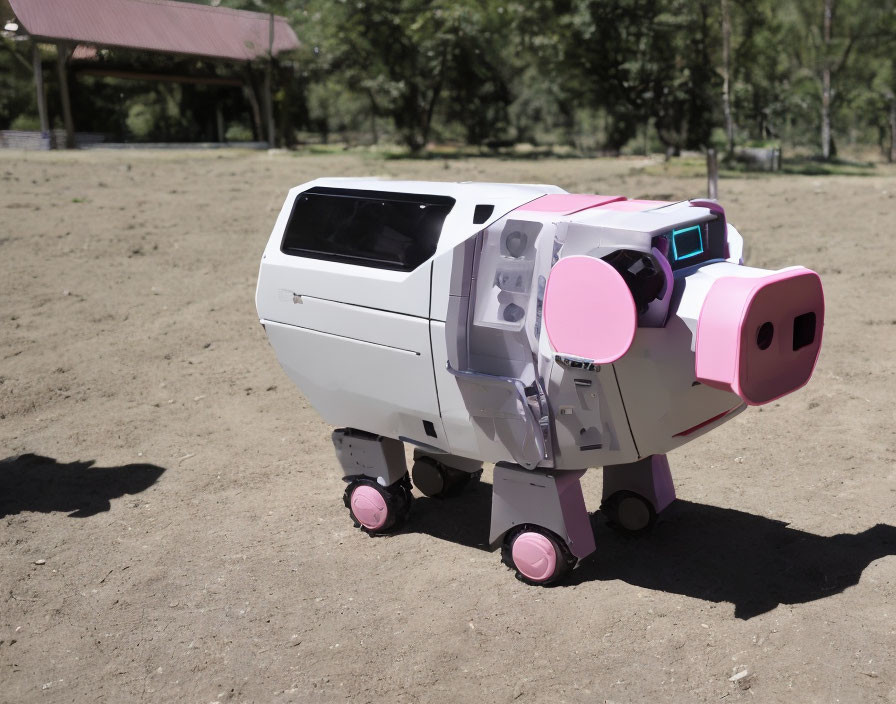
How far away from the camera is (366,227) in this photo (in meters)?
4.45

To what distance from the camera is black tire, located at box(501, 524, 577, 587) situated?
4.30 m

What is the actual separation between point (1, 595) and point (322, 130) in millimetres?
35980

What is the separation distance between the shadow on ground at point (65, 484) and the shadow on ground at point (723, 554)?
1.98m

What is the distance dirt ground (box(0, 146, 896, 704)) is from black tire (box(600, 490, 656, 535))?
0.10m

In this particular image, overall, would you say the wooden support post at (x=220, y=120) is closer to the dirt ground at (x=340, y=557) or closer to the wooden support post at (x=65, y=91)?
the wooden support post at (x=65, y=91)

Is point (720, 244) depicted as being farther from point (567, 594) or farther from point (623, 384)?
point (567, 594)

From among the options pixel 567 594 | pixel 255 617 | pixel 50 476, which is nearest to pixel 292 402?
pixel 50 476

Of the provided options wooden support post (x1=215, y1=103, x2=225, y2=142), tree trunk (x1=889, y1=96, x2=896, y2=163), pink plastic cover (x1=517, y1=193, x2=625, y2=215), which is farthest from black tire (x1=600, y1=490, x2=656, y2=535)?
tree trunk (x1=889, y1=96, x2=896, y2=163)

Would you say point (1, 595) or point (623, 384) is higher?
point (623, 384)

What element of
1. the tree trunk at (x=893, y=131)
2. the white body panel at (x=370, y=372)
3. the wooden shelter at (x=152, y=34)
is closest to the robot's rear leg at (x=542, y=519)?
the white body panel at (x=370, y=372)

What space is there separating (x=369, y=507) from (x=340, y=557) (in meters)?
0.32

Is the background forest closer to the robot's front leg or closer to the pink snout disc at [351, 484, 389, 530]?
the robot's front leg

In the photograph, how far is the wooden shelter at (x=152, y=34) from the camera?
2453 cm

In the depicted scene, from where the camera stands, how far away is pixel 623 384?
12.5 feet
